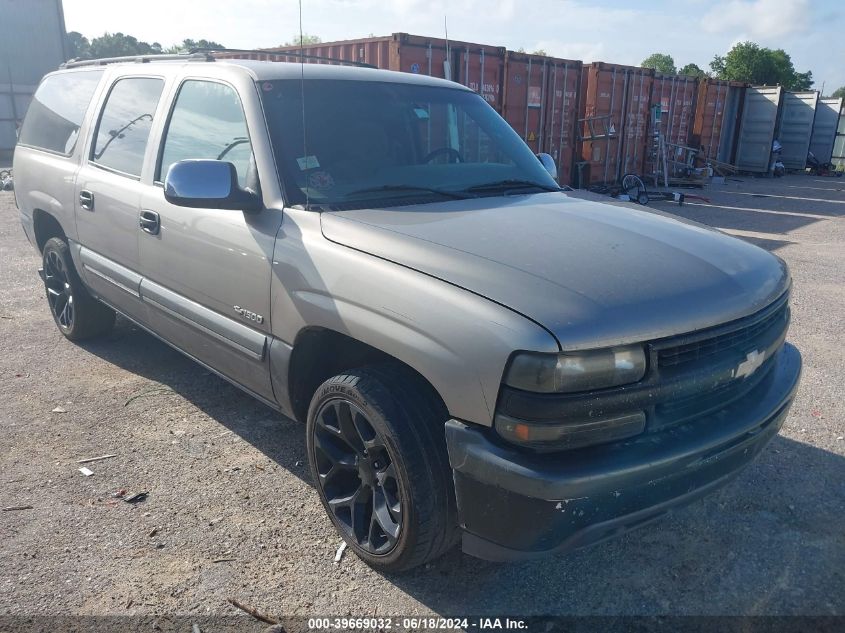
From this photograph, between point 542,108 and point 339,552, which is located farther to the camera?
point 542,108

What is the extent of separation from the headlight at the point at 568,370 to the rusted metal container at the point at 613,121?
45.1ft

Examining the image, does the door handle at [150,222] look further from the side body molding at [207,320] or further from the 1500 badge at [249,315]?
the 1500 badge at [249,315]

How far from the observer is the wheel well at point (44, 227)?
16.6 ft

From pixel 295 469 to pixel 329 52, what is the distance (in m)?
10.6

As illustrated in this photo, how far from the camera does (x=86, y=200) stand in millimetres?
4266

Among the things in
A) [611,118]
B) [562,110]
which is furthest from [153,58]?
[611,118]

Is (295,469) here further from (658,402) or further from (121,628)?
(658,402)

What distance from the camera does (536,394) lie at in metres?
2.02

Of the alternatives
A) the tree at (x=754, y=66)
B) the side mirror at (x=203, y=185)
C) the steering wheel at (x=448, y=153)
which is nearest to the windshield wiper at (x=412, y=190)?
the steering wheel at (x=448, y=153)

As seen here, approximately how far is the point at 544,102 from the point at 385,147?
38.0ft

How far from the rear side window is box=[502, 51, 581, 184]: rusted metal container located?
905cm

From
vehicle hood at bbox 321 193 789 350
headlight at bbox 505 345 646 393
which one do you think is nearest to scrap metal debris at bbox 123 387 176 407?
vehicle hood at bbox 321 193 789 350

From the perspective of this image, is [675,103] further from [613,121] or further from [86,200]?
[86,200]

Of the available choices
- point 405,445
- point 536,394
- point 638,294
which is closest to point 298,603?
point 405,445
